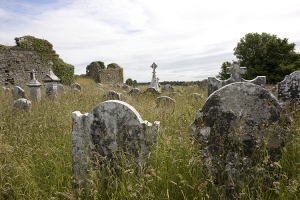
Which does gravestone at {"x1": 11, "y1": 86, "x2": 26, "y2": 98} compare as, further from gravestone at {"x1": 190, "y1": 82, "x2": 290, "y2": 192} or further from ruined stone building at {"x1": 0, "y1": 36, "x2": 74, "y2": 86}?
gravestone at {"x1": 190, "y1": 82, "x2": 290, "y2": 192}

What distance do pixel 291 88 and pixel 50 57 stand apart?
18.7 meters

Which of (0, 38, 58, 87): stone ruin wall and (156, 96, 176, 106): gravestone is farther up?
(0, 38, 58, 87): stone ruin wall

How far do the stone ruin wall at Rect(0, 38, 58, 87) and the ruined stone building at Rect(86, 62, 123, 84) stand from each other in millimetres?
8548

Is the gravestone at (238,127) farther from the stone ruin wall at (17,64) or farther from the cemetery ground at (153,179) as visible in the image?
the stone ruin wall at (17,64)

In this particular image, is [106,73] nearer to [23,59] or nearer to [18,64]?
[23,59]

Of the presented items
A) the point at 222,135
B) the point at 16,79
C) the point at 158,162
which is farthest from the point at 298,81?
the point at 16,79

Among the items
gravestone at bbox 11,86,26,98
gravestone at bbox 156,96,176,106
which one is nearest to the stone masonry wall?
gravestone at bbox 11,86,26,98

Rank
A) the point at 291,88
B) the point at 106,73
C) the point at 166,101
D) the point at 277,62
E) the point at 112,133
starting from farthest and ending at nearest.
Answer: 1. the point at 106,73
2. the point at 277,62
3. the point at 166,101
4. the point at 291,88
5. the point at 112,133

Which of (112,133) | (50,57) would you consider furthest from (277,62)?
(112,133)

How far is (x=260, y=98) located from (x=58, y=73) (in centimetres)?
1955

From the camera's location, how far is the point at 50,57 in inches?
757

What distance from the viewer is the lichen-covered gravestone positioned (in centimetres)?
260

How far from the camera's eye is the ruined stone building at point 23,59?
16.7 metres

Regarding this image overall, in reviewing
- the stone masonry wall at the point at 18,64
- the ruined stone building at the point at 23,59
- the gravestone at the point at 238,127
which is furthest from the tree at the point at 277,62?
the gravestone at the point at 238,127
